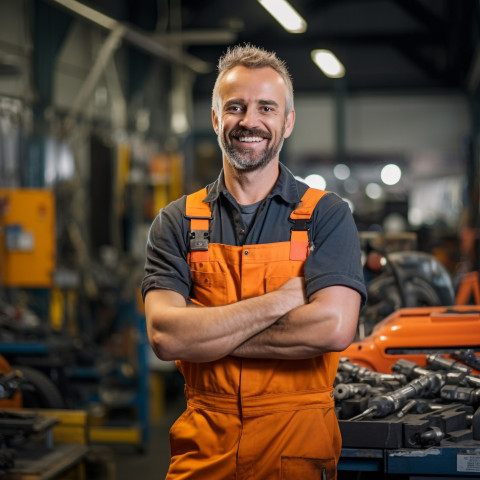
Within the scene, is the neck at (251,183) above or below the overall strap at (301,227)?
above

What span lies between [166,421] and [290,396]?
5285mm

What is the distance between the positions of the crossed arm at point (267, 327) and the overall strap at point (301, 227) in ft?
0.45

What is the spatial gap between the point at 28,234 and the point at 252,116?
16.8 ft

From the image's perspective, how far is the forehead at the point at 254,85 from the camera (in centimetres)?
232

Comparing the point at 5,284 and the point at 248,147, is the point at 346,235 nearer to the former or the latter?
the point at 248,147

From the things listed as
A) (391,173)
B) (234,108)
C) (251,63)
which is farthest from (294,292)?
(391,173)

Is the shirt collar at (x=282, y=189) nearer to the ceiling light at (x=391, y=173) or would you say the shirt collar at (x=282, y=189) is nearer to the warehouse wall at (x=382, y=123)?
the warehouse wall at (x=382, y=123)

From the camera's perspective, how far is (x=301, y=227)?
227 centimetres

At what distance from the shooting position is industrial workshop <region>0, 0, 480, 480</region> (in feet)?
7.15

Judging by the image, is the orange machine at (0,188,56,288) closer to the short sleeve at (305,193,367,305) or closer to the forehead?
the forehead

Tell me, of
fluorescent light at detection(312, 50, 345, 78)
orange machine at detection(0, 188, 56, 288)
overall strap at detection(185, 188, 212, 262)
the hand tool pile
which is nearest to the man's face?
overall strap at detection(185, 188, 212, 262)

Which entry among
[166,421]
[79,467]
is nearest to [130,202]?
[166,421]

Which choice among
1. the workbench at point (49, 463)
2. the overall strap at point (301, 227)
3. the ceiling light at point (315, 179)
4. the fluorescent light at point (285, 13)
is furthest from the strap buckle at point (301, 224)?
the ceiling light at point (315, 179)

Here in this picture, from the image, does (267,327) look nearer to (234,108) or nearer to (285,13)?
(234,108)
